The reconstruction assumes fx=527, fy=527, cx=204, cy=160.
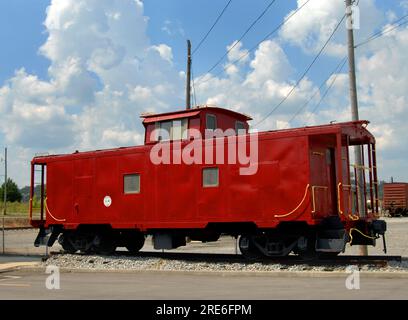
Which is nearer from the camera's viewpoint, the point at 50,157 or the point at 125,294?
the point at 125,294

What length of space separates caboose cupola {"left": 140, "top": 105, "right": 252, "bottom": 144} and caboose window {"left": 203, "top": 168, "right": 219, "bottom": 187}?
5.47 feet

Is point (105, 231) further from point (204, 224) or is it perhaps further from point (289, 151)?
point (289, 151)

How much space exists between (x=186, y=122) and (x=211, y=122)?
854 mm

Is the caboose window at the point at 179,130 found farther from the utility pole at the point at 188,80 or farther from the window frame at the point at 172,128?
the utility pole at the point at 188,80

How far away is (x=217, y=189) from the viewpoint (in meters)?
15.9

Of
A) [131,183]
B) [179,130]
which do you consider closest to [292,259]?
[179,130]

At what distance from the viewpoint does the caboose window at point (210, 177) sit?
16.0m

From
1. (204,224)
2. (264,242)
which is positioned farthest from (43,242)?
(264,242)

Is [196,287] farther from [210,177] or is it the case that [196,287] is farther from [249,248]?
[210,177]

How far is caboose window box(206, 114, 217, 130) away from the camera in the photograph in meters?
17.6

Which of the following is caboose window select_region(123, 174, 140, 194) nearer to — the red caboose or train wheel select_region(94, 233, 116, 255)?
the red caboose
